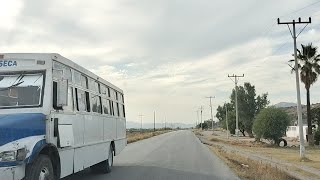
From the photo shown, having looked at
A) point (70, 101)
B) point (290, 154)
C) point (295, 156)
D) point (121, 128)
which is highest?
point (70, 101)

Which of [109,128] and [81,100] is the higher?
[81,100]

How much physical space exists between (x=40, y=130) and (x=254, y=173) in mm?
10100

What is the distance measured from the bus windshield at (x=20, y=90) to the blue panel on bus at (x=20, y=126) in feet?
1.47

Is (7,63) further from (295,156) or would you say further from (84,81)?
(295,156)

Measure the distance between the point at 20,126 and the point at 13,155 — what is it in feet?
1.86

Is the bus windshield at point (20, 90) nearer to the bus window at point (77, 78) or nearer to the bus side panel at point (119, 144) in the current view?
the bus window at point (77, 78)

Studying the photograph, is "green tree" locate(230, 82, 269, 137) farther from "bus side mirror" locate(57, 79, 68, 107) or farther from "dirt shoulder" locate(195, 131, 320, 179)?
"bus side mirror" locate(57, 79, 68, 107)

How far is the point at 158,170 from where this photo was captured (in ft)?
58.9

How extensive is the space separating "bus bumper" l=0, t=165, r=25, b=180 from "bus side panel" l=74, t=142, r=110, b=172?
10.5 ft

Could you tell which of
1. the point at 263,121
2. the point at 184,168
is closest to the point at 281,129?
the point at 263,121

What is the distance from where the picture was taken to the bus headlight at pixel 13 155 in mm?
8156

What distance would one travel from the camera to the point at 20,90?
961 centimetres

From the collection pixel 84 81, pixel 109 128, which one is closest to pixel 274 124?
pixel 109 128

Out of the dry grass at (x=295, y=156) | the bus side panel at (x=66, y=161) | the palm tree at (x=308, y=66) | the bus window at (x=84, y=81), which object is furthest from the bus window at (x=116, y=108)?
the palm tree at (x=308, y=66)
